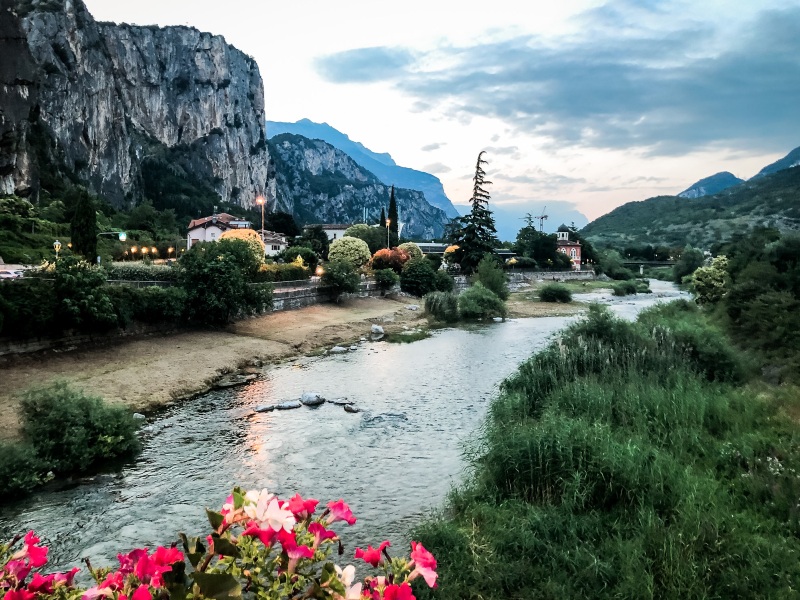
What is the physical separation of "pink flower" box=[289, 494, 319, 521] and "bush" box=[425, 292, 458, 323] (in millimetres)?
42553

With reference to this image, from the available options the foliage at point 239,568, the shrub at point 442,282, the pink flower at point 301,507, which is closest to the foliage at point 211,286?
the foliage at point 239,568

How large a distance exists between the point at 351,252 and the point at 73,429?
51.1m

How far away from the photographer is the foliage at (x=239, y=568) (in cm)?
215

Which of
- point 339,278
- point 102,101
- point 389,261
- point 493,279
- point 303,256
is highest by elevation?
point 102,101

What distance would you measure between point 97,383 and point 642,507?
1928cm

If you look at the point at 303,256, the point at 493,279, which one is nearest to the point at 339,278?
the point at 303,256

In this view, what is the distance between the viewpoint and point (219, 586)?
204 cm

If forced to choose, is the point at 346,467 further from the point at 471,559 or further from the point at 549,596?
the point at 549,596

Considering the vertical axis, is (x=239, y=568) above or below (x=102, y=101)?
below

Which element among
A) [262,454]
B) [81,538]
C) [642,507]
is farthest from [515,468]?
[81,538]

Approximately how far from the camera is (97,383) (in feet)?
66.7

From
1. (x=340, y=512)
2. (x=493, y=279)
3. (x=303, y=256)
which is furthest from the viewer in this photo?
(x=303, y=256)

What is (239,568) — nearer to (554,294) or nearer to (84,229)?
(84,229)

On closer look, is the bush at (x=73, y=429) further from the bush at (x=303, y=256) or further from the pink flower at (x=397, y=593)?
the bush at (x=303, y=256)
